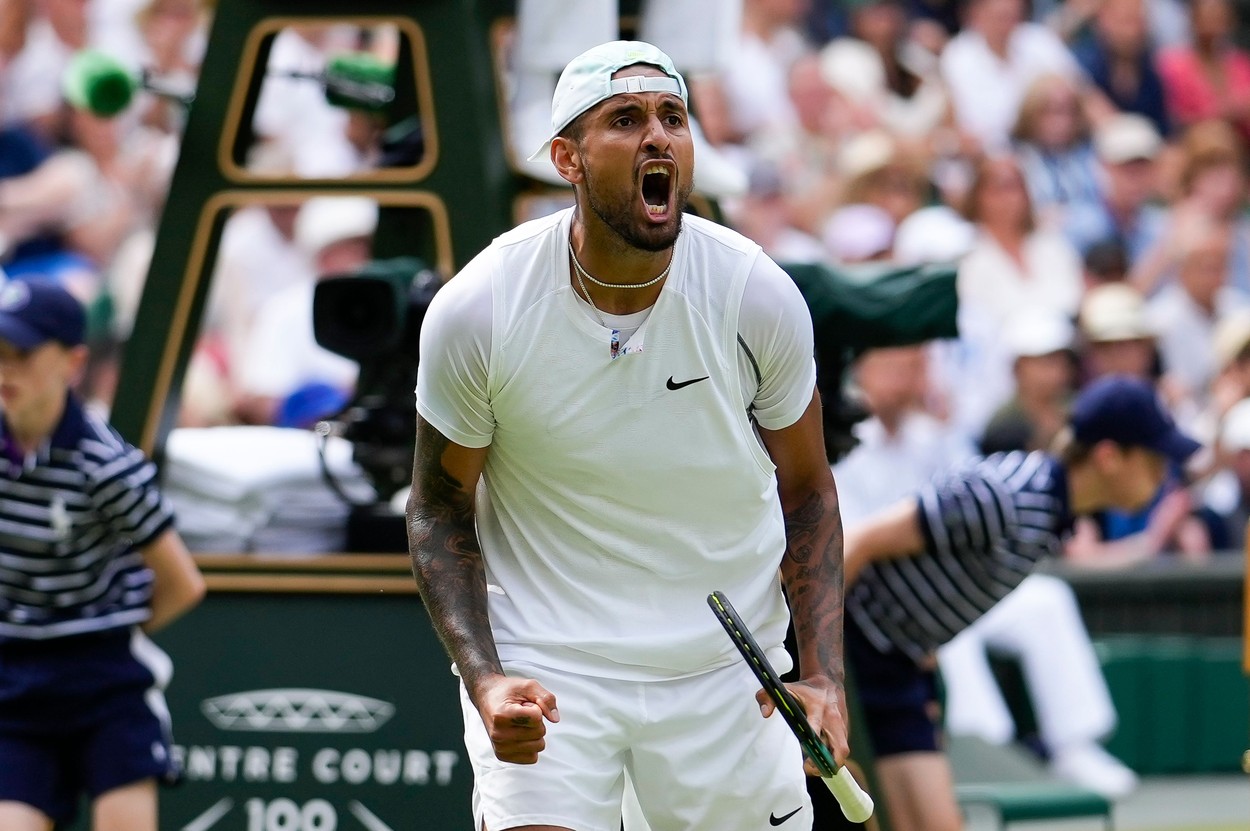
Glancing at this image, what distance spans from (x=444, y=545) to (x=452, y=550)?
0.7 inches

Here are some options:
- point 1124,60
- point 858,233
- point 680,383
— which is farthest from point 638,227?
point 1124,60

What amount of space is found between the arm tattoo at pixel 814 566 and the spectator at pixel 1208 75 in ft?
31.3

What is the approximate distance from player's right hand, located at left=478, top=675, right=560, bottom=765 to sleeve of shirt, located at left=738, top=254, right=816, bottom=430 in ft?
2.30

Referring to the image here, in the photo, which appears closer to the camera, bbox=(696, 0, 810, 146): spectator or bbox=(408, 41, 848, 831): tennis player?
bbox=(408, 41, 848, 831): tennis player

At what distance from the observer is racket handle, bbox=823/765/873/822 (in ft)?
11.4

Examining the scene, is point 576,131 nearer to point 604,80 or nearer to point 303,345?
point 604,80

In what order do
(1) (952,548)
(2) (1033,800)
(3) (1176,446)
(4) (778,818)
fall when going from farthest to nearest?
1. (2) (1033,800)
2. (3) (1176,446)
3. (1) (952,548)
4. (4) (778,818)

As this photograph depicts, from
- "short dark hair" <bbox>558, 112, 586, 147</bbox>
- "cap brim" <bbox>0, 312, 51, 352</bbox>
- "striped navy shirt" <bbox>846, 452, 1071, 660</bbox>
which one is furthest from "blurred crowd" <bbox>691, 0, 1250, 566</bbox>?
"short dark hair" <bbox>558, 112, 586, 147</bbox>

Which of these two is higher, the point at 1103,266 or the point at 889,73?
the point at 889,73

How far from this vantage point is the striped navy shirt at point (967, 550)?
5.69 metres

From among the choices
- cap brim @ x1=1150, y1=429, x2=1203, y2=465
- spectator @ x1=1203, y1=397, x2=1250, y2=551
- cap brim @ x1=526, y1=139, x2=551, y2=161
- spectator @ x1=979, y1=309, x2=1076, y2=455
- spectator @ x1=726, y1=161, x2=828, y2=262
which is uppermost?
spectator @ x1=726, y1=161, x2=828, y2=262

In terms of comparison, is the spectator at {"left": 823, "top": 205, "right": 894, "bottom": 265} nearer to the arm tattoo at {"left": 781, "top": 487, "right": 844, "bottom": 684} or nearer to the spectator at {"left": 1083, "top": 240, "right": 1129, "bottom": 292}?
the spectator at {"left": 1083, "top": 240, "right": 1129, "bottom": 292}

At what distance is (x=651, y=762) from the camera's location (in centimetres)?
376

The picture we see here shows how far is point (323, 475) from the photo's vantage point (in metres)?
6.33
